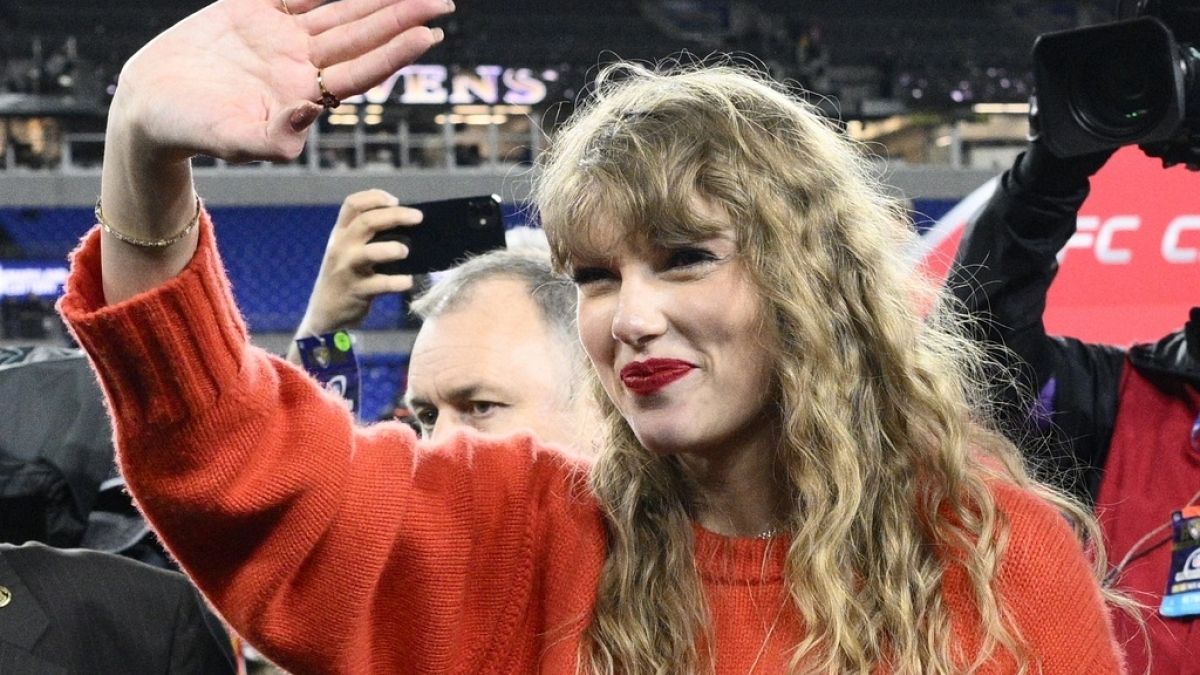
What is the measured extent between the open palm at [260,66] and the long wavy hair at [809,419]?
0.72ft

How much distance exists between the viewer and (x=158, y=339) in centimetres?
95

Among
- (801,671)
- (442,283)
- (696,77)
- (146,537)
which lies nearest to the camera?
(801,671)

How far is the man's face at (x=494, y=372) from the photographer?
5.29ft

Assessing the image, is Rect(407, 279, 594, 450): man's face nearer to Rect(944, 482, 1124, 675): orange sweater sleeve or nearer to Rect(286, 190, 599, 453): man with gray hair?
Rect(286, 190, 599, 453): man with gray hair

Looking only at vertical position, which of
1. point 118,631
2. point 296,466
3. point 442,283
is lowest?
point 118,631

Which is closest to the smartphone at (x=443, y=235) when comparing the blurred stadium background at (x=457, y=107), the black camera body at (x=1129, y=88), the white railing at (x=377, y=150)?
the black camera body at (x=1129, y=88)

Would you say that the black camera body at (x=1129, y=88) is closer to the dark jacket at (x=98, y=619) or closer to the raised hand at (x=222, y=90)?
the raised hand at (x=222, y=90)

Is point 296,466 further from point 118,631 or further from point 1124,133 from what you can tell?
point 1124,133

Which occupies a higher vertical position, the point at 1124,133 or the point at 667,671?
the point at 1124,133

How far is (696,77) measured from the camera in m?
1.21

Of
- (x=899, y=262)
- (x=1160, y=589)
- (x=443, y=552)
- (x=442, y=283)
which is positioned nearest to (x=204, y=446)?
(x=443, y=552)

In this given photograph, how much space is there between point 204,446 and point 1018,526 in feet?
1.97

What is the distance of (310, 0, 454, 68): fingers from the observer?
0.97 meters

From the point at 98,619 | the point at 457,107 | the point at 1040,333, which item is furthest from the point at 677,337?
the point at 457,107
